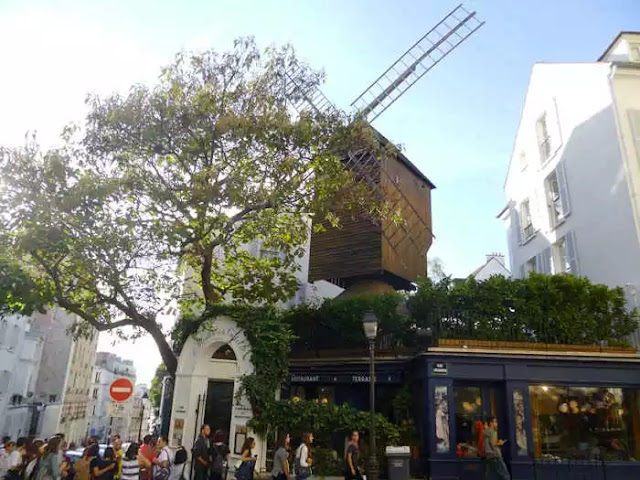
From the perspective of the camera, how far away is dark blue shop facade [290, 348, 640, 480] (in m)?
13.1

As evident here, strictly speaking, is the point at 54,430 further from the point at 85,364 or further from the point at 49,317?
the point at 85,364

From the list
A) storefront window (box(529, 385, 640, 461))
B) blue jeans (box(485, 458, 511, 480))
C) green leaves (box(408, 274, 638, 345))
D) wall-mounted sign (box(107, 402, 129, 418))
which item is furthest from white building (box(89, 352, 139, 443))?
blue jeans (box(485, 458, 511, 480))

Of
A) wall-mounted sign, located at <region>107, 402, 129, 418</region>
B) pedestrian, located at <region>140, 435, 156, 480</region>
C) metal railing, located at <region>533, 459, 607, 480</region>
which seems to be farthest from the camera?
metal railing, located at <region>533, 459, 607, 480</region>

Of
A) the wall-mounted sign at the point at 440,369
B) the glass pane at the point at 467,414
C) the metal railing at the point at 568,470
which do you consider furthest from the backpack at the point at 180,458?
the metal railing at the point at 568,470

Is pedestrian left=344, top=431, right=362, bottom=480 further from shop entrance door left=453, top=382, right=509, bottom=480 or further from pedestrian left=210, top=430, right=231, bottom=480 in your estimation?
shop entrance door left=453, top=382, right=509, bottom=480

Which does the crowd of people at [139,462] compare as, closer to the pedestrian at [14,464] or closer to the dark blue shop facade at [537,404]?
the pedestrian at [14,464]

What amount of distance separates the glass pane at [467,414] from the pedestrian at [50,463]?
32.4 feet

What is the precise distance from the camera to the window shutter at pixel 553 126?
20.6 metres

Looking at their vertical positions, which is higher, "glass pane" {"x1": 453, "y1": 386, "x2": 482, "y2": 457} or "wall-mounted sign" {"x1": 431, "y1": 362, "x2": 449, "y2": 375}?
"wall-mounted sign" {"x1": 431, "y1": 362, "x2": 449, "y2": 375}

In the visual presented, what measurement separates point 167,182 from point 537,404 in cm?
1312

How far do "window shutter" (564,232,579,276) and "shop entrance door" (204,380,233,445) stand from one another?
13617 millimetres

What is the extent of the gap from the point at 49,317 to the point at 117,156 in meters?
41.0

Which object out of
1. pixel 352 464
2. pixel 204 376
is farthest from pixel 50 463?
pixel 204 376

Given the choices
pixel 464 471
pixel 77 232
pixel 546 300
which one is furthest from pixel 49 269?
pixel 546 300
